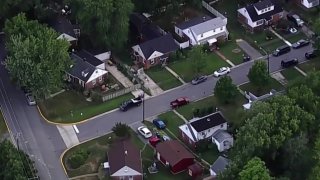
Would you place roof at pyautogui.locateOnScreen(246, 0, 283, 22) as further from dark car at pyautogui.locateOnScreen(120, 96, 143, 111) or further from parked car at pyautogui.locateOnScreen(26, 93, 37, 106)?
parked car at pyautogui.locateOnScreen(26, 93, 37, 106)

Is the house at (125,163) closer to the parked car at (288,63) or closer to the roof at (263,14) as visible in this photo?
the parked car at (288,63)

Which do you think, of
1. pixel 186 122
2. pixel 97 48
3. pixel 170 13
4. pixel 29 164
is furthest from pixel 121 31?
pixel 29 164

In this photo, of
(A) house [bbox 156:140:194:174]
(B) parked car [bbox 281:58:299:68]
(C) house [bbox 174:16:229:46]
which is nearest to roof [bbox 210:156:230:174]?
(A) house [bbox 156:140:194:174]

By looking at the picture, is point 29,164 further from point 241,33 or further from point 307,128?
point 241,33

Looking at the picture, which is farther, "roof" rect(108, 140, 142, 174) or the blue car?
the blue car

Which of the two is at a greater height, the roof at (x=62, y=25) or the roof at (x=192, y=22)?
the roof at (x=62, y=25)

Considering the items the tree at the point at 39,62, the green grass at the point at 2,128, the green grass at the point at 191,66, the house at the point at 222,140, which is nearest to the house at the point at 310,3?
the green grass at the point at 191,66

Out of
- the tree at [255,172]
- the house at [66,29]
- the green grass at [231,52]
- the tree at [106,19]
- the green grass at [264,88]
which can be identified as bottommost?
the green grass at [264,88]
